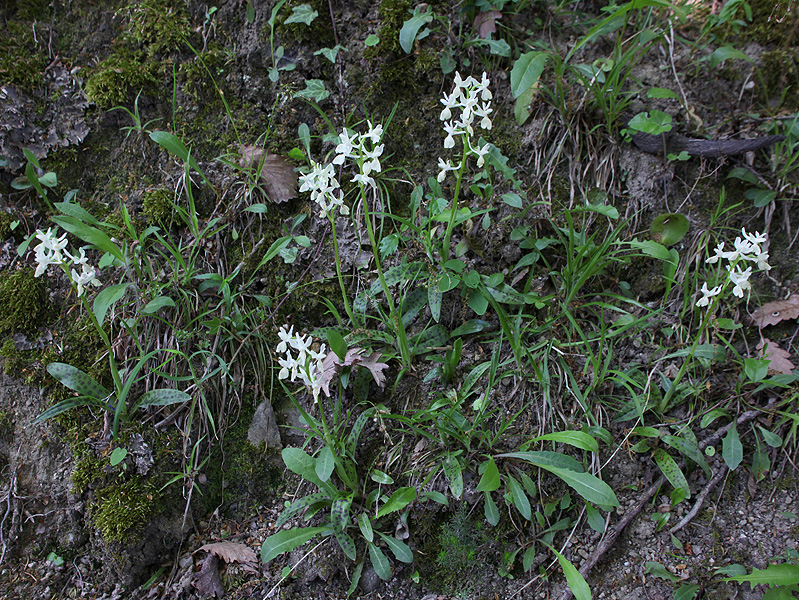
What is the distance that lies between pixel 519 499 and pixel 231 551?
1211 mm

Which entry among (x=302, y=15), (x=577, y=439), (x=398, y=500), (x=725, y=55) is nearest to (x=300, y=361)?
(x=398, y=500)

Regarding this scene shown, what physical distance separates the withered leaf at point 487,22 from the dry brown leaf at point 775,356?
6.57 ft

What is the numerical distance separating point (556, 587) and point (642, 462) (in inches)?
24.2

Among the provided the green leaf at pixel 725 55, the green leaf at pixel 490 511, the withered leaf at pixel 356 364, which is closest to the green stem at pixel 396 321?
the withered leaf at pixel 356 364

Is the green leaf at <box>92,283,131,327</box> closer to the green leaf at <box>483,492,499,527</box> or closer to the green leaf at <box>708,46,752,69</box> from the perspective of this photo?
the green leaf at <box>483,492,499,527</box>

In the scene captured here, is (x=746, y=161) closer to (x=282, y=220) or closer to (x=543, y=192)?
(x=543, y=192)

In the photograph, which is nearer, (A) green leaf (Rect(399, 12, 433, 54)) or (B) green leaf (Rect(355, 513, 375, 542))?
(B) green leaf (Rect(355, 513, 375, 542))

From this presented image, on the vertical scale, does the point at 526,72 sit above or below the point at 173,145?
above

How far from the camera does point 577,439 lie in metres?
1.75

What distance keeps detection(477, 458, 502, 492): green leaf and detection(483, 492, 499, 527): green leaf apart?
53 mm

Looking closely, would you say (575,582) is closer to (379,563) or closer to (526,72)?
(379,563)

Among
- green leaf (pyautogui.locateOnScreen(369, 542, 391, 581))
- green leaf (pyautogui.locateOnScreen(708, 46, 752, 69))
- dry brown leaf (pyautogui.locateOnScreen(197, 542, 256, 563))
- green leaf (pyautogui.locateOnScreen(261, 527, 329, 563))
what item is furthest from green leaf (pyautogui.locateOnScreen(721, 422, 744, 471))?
dry brown leaf (pyautogui.locateOnScreen(197, 542, 256, 563))

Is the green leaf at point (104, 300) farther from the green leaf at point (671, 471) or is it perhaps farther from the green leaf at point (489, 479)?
the green leaf at point (671, 471)

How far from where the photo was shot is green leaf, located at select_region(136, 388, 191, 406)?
202 centimetres
